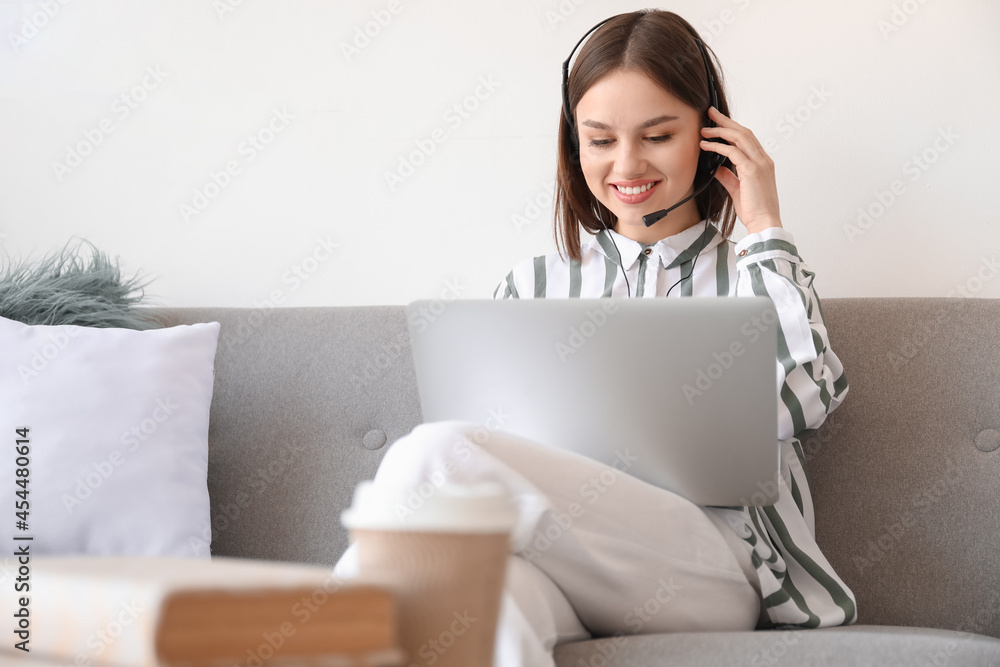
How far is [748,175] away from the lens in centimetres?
139

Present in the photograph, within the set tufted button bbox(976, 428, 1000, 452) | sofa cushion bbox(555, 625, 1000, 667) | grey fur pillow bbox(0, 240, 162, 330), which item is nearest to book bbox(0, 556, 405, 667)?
sofa cushion bbox(555, 625, 1000, 667)

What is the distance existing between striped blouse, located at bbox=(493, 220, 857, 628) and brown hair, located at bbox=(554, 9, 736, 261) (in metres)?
0.14

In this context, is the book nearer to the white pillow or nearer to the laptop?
the laptop

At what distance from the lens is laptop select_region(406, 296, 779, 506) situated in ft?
3.00

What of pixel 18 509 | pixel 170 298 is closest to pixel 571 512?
pixel 18 509

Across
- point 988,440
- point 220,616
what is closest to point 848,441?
point 988,440

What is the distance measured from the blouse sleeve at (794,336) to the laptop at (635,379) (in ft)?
0.91

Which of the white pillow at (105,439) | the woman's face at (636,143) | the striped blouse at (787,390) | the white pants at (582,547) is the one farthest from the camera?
the woman's face at (636,143)

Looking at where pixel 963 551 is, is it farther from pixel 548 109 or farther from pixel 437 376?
pixel 548 109

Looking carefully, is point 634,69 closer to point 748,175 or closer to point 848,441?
point 748,175

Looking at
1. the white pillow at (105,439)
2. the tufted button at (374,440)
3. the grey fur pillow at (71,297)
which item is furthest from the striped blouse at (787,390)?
the grey fur pillow at (71,297)

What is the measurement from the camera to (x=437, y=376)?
1.05 m

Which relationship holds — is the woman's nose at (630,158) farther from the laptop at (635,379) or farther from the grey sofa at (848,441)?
the laptop at (635,379)

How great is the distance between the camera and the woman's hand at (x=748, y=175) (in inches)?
53.9
